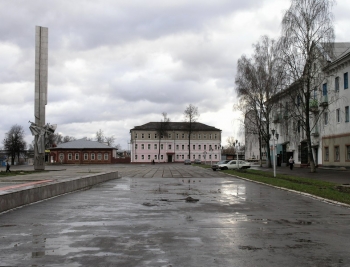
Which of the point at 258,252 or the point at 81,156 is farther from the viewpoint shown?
the point at 81,156

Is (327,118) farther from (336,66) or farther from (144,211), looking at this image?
(144,211)

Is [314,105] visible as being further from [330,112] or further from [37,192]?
[37,192]

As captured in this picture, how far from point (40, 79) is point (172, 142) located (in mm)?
76186

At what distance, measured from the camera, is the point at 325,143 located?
4653 centimetres

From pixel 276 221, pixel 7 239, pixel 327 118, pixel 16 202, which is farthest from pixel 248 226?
pixel 327 118

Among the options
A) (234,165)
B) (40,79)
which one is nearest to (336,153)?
(234,165)

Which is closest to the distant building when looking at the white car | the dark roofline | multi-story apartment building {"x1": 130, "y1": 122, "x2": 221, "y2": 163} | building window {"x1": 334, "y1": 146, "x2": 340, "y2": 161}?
multi-story apartment building {"x1": 130, "y1": 122, "x2": 221, "y2": 163}

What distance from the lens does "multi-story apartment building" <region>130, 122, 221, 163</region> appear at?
119125 mm

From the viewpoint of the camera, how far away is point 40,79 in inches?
1906

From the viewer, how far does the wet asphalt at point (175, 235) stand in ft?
21.7

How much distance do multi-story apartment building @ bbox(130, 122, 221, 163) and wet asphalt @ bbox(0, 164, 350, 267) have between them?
343 feet

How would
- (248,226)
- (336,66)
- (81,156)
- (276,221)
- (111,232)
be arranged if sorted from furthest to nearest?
(81,156) → (336,66) → (276,221) → (248,226) → (111,232)

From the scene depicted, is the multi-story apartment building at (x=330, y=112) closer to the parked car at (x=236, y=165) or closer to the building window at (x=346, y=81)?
the building window at (x=346, y=81)

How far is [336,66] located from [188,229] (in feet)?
125
